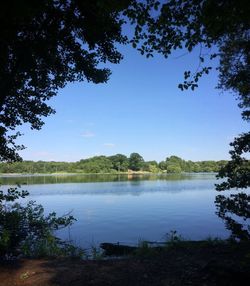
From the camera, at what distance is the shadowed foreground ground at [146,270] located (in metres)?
6.52

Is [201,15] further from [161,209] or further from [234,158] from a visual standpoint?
[161,209]

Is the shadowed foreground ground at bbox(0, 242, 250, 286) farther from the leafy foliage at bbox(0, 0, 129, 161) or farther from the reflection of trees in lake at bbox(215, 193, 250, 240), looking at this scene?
the leafy foliage at bbox(0, 0, 129, 161)

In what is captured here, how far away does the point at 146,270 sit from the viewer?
24.5 feet

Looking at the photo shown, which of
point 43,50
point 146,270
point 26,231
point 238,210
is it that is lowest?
point 146,270

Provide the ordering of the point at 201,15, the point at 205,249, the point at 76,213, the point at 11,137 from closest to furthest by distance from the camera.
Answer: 1. the point at 201,15
2. the point at 205,249
3. the point at 11,137
4. the point at 76,213

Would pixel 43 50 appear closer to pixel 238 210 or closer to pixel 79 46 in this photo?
pixel 79 46

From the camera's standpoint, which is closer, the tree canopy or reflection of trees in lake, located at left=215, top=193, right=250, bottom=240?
the tree canopy

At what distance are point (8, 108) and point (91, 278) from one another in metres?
6.86

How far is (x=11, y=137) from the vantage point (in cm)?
1159

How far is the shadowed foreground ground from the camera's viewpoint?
6518 mm

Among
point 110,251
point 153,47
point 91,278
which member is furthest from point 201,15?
point 110,251

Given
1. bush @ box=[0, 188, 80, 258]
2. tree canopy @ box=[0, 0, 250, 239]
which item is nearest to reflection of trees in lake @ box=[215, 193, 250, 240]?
tree canopy @ box=[0, 0, 250, 239]

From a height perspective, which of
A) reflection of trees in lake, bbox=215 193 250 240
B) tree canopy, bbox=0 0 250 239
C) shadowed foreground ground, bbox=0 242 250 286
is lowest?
shadowed foreground ground, bbox=0 242 250 286

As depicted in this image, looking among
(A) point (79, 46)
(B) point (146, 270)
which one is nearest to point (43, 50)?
(A) point (79, 46)
